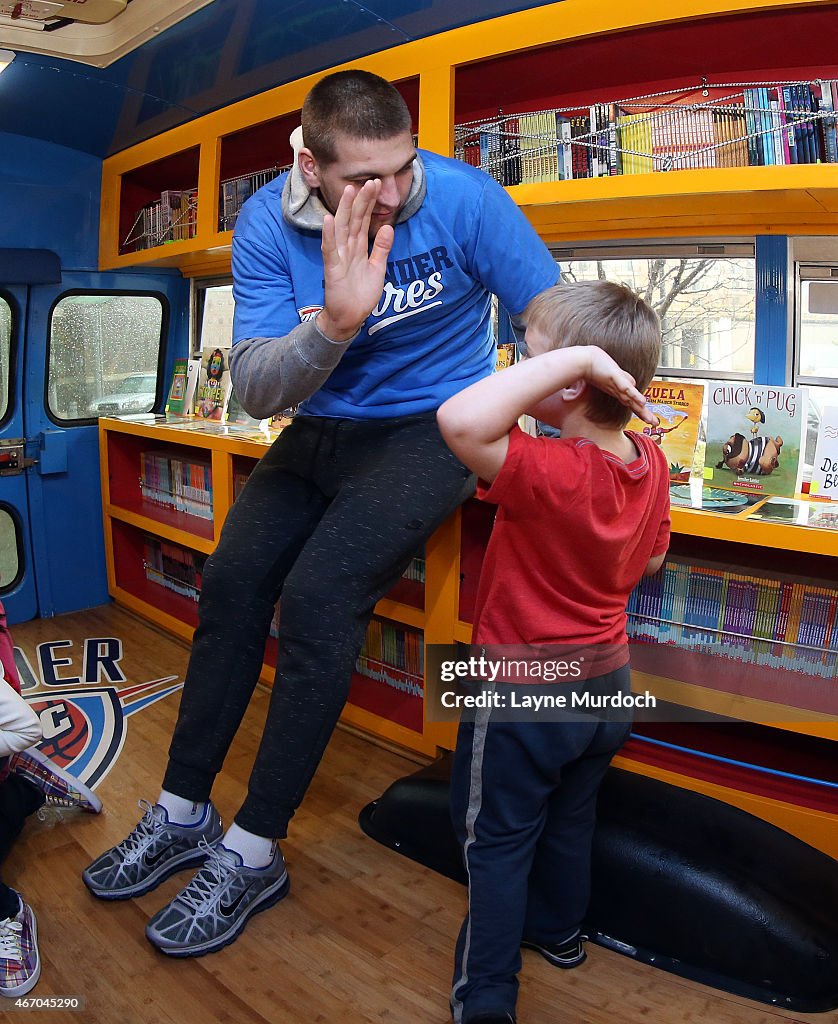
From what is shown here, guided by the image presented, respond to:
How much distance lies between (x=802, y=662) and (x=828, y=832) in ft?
1.28

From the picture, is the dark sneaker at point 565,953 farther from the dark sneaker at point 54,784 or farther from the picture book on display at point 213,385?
the picture book on display at point 213,385

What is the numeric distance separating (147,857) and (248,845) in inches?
10.6

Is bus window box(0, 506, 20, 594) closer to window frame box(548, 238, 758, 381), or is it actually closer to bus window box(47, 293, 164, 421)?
bus window box(47, 293, 164, 421)

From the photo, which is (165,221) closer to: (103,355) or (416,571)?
(103,355)

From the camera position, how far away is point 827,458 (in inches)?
79.4

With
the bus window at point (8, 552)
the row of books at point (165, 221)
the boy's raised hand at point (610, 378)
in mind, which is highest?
the row of books at point (165, 221)

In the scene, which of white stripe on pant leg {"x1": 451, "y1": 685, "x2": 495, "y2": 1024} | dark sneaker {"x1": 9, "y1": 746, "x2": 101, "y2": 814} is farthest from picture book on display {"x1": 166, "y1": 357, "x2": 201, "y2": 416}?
white stripe on pant leg {"x1": 451, "y1": 685, "x2": 495, "y2": 1024}

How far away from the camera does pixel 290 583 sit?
5.73 ft

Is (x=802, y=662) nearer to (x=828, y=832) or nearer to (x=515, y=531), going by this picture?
(x=828, y=832)

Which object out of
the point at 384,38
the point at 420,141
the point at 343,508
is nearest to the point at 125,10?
the point at 384,38

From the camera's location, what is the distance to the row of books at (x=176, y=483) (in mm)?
3633

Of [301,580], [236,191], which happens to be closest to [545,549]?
[301,580]

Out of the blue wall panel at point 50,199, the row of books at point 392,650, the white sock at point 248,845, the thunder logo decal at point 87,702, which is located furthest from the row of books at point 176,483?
the white sock at point 248,845

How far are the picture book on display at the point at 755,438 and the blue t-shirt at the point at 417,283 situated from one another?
1.86 ft
